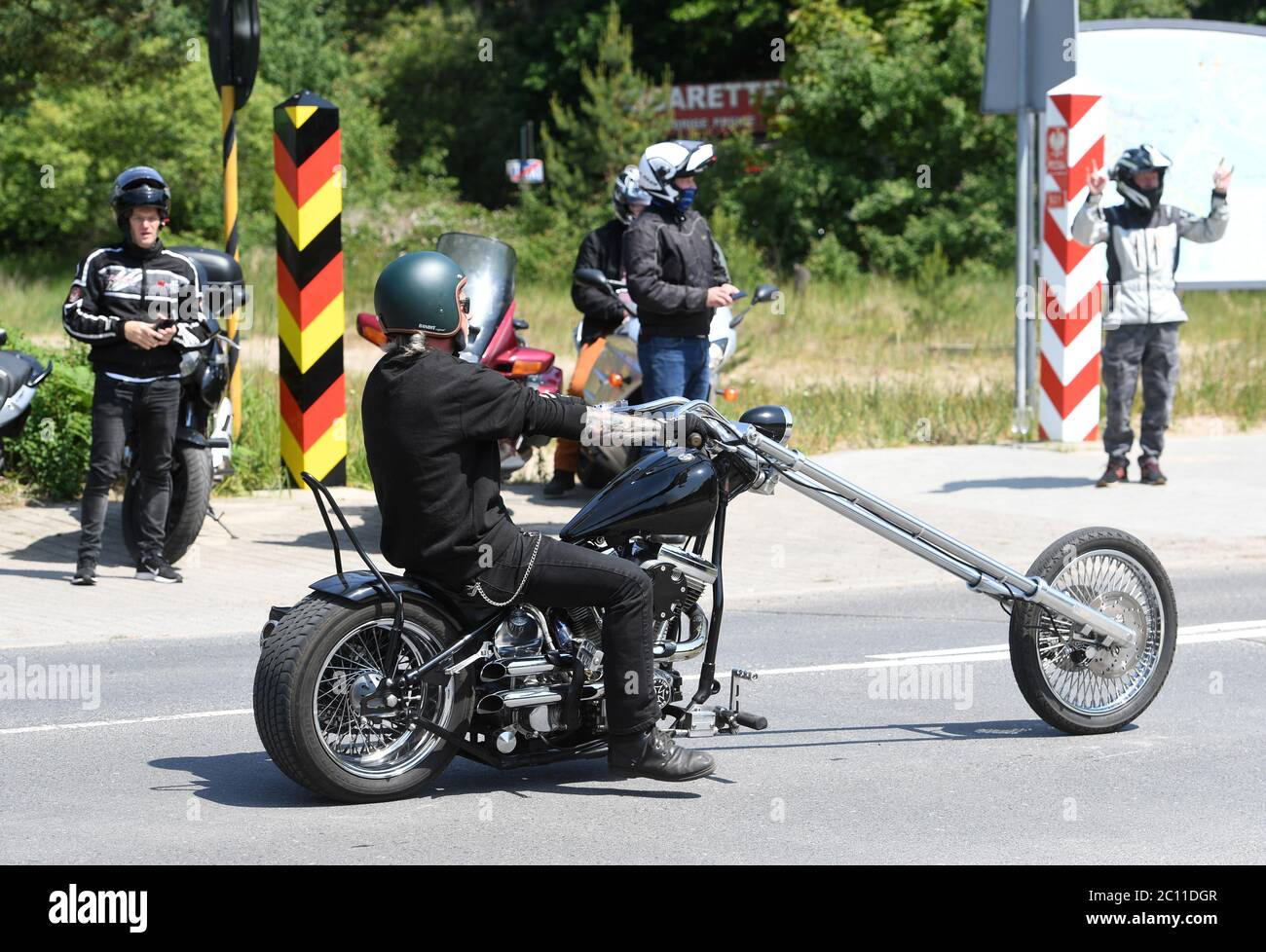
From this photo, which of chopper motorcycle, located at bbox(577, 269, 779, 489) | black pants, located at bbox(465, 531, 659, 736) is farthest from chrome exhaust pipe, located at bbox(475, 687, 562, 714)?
chopper motorcycle, located at bbox(577, 269, 779, 489)

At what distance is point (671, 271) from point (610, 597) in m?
4.52

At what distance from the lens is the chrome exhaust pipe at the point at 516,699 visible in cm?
586

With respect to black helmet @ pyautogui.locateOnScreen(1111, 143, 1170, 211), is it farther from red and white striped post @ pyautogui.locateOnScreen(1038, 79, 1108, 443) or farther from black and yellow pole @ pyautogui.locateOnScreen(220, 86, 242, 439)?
black and yellow pole @ pyautogui.locateOnScreen(220, 86, 242, 439)

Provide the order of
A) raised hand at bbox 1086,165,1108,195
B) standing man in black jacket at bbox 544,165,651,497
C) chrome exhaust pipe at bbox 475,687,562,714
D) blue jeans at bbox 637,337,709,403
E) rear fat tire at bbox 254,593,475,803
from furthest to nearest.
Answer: raised hand at bbox 1086,165,1108,195, standing man in black jacket at bbox 544,165,651,497, blue jeans at bbox 637,337,709,403, chrome exhaust pipe at bbox 475,687,562,714, rear fat tire at bbox 254,593,475,803

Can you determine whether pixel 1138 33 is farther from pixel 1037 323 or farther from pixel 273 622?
pixel 273 622

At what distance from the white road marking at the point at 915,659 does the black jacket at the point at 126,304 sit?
2.84 meters

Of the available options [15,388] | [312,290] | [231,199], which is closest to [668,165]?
[312,290]

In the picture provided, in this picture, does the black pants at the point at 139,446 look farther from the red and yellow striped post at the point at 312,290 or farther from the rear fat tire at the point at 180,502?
the red and yellow striped post at the point at 312,290

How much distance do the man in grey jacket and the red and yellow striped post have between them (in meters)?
4.84

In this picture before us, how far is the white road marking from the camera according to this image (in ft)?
23.2

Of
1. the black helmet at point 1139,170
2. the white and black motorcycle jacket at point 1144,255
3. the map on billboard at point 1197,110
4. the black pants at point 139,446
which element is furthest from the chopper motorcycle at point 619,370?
the map on billboard at point 1197,110

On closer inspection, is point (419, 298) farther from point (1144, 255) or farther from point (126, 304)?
point (1144, 255)

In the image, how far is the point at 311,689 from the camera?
5617 mm
